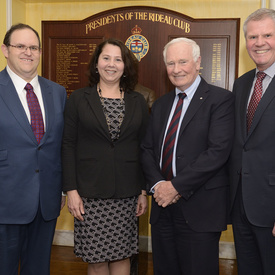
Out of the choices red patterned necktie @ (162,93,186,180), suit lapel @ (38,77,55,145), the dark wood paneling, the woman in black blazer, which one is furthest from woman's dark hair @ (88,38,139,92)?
the dark wood paneling

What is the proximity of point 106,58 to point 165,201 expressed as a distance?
89 cm

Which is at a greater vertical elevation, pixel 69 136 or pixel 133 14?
pixel 133 14

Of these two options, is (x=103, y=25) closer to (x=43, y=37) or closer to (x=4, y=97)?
(x=43, y=37)

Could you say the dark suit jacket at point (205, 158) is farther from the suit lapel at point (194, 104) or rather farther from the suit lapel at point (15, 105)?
the suit lapel at point (15, 105)

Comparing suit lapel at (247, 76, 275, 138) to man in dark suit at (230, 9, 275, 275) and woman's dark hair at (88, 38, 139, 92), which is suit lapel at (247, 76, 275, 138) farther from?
woman's dark hair at (88, 38, 139, 92)

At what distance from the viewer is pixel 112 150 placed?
2195 millimetres

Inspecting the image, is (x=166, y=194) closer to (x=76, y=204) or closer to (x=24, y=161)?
(x=76, y=204)

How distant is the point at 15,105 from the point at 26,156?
285mm

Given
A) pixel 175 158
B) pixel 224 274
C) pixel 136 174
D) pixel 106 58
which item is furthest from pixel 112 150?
pixel 224 274

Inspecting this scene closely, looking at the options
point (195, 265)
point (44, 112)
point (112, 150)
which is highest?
point (44, 112)

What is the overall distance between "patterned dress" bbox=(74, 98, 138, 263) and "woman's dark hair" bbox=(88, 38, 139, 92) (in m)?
0.15

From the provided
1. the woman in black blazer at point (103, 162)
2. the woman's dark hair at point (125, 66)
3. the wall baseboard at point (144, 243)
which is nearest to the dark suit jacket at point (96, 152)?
the woman in black blazer at point (103, 162)

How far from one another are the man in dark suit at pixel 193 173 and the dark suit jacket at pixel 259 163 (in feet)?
0.31

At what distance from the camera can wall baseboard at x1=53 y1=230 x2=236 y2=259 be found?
342 cm
